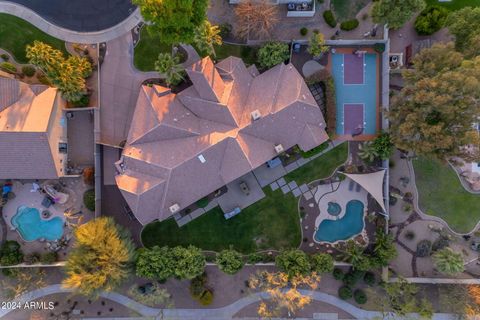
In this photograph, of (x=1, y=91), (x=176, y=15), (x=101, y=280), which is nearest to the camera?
(x=176, y=15)

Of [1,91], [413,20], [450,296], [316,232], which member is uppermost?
[413,20]

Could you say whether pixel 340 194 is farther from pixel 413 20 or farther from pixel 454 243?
pixel 413 20

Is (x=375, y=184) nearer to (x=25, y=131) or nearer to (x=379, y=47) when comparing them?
(x=379, y=47)

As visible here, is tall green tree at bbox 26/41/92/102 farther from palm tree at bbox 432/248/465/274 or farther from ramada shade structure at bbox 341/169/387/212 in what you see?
palm tree at bbox 432/248/465/274

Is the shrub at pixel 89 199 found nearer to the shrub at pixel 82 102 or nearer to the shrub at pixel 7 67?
the shrub at pixel 82 102

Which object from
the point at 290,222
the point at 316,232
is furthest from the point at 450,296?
the point at 290,222

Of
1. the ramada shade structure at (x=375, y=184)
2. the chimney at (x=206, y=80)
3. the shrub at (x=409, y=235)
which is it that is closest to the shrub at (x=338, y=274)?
the ramada shade structure at (x=375, y=184)
